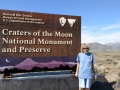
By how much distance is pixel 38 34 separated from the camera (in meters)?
7.57

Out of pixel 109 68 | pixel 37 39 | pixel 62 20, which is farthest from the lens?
pixel 109 68

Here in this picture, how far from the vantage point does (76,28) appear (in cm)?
820

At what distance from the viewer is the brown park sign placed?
7.11m

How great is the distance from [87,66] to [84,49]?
467mm

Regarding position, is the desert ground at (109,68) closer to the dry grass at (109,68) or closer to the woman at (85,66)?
the dry grass at (109,68)

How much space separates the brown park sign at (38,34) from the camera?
711 cm

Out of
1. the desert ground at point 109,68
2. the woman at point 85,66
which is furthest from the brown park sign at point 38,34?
the desert ground at point 109,68

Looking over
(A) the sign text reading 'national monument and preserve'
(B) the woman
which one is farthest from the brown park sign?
(B) the woman

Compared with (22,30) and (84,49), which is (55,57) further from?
(84,49)

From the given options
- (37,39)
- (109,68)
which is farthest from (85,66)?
(109,68)

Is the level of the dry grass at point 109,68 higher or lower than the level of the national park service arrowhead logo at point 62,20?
lower

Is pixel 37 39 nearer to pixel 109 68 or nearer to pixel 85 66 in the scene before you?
pixel 85 66

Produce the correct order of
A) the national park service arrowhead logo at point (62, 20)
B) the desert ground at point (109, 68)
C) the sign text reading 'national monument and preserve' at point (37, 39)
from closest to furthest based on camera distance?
1. the sign text reading 'national monument and preserve' at point (37, 39)
2. the national park service arrowhead logo at point (62, 20)
3. the desert ground at point (109, 68)

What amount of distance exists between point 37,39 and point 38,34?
0.20 metres
